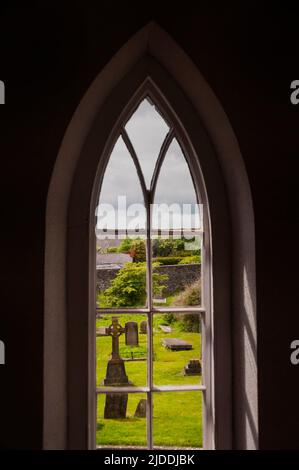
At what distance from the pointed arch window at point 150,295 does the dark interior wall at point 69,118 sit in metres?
0.28

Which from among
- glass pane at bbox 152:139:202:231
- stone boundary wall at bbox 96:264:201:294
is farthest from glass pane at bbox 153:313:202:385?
glass pane at bbox 152:139:202:231

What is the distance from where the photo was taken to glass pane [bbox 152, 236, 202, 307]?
1597 mm

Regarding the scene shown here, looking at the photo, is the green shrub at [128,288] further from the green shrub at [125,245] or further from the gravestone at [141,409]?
the gravestone at [141,409]

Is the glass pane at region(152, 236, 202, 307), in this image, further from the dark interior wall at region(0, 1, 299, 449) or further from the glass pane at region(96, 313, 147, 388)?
the dark interior wall at region(0, 1, 299, 449)

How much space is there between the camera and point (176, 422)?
61.6 inches

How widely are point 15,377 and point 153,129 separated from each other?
3.09ft

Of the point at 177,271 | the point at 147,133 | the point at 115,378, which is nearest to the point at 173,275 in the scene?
the point at 177,271

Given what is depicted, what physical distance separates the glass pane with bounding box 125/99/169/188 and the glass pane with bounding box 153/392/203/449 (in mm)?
763

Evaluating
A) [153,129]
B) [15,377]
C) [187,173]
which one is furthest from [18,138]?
[15,377]

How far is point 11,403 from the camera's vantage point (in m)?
1.31

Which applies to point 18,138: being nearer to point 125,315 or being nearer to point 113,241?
point 113,241

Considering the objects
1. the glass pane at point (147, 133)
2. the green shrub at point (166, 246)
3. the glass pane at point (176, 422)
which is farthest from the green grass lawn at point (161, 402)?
the glass pane at point (147, 133)

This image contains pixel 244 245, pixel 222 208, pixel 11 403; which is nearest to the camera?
pixel 11 403

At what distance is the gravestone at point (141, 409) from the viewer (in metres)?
1.55
